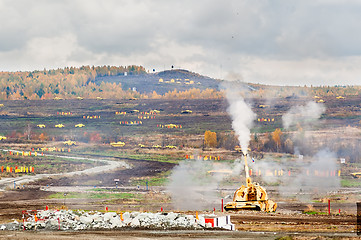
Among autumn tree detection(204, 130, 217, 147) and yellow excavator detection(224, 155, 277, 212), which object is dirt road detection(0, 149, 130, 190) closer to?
yellow excavator detection(224, 155, 277, 212)

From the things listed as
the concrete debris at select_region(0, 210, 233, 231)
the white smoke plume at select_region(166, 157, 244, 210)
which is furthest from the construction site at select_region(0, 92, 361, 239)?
the white smoke plume at select_region(166, 157, 244, 210)

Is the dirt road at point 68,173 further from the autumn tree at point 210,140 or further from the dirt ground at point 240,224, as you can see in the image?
the autumn tree at point 210,140

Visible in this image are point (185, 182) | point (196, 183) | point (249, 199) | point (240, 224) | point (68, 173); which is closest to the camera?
point (240, 224)

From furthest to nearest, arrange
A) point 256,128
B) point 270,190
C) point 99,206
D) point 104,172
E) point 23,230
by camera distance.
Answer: point 256,128
point 104,172
point 270,190
point 99,206
point 23,230

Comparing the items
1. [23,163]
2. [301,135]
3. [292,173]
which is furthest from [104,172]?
[301,135]

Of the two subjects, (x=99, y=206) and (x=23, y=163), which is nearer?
(x=99, y=206)

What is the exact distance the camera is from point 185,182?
90.0m

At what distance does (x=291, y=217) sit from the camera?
160 feet

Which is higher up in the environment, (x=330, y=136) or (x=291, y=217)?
(x=330, y=136)

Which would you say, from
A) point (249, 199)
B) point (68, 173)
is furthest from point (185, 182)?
point (249, 199)

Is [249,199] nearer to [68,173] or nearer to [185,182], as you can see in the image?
[185,182]

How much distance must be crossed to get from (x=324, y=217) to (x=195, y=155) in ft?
289

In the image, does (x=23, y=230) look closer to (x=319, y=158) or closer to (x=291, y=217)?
(x=291, y=217)

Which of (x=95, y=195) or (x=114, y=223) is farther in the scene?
(x=95, y=195)
